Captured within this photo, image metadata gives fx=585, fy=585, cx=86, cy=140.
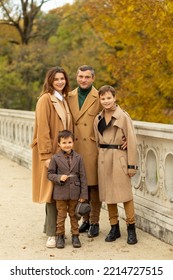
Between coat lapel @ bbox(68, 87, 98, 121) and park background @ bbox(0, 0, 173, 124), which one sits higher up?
park background @ bbox(0, 0, 173, 124)

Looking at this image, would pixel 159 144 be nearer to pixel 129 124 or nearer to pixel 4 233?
pixel 129 124

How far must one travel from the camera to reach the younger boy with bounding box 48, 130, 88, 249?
20.5 feet

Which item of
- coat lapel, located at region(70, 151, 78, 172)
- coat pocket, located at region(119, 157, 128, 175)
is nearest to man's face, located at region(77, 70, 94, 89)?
coat lapel, located at region(70, 151, 78, 172)

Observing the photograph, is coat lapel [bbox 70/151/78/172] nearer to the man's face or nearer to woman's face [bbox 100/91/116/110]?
woman's face [bbox 100/91/116/110]

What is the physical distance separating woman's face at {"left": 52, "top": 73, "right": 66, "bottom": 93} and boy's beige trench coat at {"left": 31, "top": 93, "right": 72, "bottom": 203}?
11 cm

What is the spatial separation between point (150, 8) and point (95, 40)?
17.3m

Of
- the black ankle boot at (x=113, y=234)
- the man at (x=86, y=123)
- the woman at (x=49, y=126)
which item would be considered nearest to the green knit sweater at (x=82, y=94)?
the man at (x=86, y=123)

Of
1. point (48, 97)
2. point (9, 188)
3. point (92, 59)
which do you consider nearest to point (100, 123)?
point (48, 97)

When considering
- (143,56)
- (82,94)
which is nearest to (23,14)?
(143,56)

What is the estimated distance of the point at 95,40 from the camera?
2770cm

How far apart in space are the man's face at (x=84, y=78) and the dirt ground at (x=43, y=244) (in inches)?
69.8

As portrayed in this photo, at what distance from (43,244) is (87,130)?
138cm

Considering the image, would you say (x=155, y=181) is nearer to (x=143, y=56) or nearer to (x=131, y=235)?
(x=131, y=235)

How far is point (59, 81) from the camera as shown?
6.48 metres
